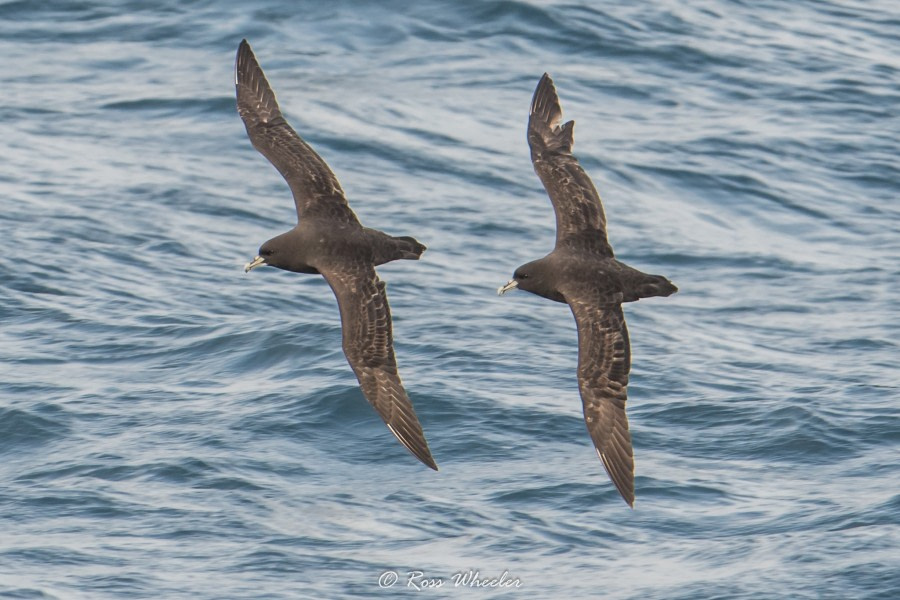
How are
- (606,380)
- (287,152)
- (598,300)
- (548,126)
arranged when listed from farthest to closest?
(548,126), (287,152), (606,380), (598,300)

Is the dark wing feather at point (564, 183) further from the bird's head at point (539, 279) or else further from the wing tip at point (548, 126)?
the bird's head at point (539, 279)

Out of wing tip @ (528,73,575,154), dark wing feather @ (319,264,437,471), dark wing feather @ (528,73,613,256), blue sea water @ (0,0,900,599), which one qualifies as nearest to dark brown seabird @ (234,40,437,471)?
dark wing feather @ (319,264,437,471)

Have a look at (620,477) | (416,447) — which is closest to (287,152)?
(416,447)

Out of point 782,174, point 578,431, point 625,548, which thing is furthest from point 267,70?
point 625,548

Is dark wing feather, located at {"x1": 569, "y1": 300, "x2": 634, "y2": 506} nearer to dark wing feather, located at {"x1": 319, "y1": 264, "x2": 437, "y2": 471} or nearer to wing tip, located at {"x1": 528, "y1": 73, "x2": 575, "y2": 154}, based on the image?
dark wing feather, located at {"x1": 319, "y1": 264, "x2": 437, "y2": 471}

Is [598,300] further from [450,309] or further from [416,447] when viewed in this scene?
[450,309]

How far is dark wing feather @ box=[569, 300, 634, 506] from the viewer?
13.2 m

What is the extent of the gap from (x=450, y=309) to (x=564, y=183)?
19.6 feet

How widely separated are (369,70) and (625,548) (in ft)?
38.3

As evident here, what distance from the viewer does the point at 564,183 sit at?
1386 centimetres

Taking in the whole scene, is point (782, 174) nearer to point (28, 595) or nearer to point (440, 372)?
point (440, 372)

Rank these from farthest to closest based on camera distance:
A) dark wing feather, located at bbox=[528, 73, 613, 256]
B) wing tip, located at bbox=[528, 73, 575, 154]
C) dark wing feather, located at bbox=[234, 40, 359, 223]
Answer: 1. wing tip, located at bbox=[528, 73, 575, 154]
2. dark wing feather, located at bbox=[234, 40, 359, 223]
3. dark wing feather, located at bbox=[528, 73, 613, 256]

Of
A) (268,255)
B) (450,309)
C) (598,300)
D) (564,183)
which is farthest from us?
(450,309)

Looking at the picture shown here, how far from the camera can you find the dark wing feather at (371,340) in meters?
13.4
